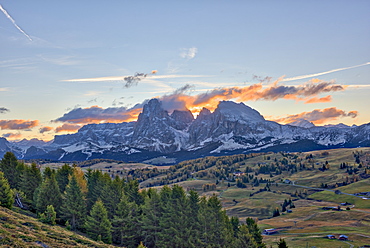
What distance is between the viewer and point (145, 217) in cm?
9006

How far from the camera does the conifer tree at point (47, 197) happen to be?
91062mm

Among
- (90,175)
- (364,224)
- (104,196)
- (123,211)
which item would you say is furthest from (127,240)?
(364,224)

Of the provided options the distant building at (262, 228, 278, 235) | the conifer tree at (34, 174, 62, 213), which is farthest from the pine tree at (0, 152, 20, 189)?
the distant building at (262, 228, 278, 235)

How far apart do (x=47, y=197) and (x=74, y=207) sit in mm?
9161

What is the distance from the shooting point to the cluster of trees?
82.2 metres

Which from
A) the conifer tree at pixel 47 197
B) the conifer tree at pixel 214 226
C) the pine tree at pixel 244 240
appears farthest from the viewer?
the conifer tree at pixel 47 197

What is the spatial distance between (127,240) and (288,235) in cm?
11571

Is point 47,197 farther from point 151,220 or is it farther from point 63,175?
point 151,220

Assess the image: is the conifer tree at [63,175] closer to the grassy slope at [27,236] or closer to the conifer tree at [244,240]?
the grassy slope at [27,236]

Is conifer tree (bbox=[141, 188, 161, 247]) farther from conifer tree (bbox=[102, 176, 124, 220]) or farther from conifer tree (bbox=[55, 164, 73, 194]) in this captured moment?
conifer tree (bbox=[55, 164, 73, 194])

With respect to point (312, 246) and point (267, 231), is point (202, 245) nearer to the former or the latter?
point (312, 246)

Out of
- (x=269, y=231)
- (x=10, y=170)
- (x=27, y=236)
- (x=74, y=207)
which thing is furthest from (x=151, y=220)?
(x=269, y=231)

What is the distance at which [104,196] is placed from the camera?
328 feet

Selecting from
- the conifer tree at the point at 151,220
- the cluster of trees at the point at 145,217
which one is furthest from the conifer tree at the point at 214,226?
the conifer tree at the point at 151,220
